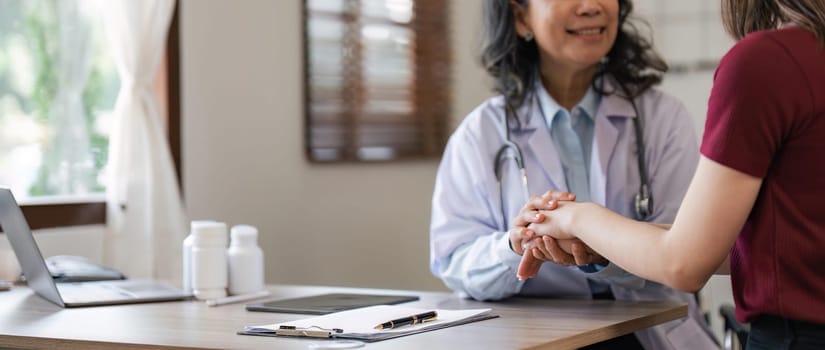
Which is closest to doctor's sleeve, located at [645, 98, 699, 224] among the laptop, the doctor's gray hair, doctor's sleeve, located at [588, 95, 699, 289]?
doctor's sleeve, located at [588, 95, 699, 289]

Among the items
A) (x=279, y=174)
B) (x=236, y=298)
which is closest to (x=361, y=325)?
(x=236, y=298)

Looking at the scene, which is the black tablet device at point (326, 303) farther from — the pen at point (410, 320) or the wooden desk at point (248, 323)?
the pen at point (410, 320)

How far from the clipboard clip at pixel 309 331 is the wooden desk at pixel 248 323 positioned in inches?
1.1

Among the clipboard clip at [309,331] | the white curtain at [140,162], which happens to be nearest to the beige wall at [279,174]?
the white curtain at [140,162]

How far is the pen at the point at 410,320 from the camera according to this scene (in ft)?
5.52

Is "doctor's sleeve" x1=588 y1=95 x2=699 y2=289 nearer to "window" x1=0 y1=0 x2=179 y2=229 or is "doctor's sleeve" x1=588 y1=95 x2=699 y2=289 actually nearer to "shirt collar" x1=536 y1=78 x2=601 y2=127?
"shirt collar" x1=536 y1=78 x2=601 y2=127

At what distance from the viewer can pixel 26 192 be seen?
2.85m

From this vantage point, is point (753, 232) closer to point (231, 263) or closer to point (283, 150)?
point (231, 263)

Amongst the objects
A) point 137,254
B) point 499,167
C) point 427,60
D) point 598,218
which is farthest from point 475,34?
point 598,218

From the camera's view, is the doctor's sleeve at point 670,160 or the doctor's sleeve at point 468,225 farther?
the doctor's sleeve at point 670,160

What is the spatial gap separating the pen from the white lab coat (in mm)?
402

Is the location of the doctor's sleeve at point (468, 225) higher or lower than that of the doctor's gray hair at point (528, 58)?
lower

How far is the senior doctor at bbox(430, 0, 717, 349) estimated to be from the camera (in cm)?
223

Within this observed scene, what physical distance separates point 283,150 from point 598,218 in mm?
2067
